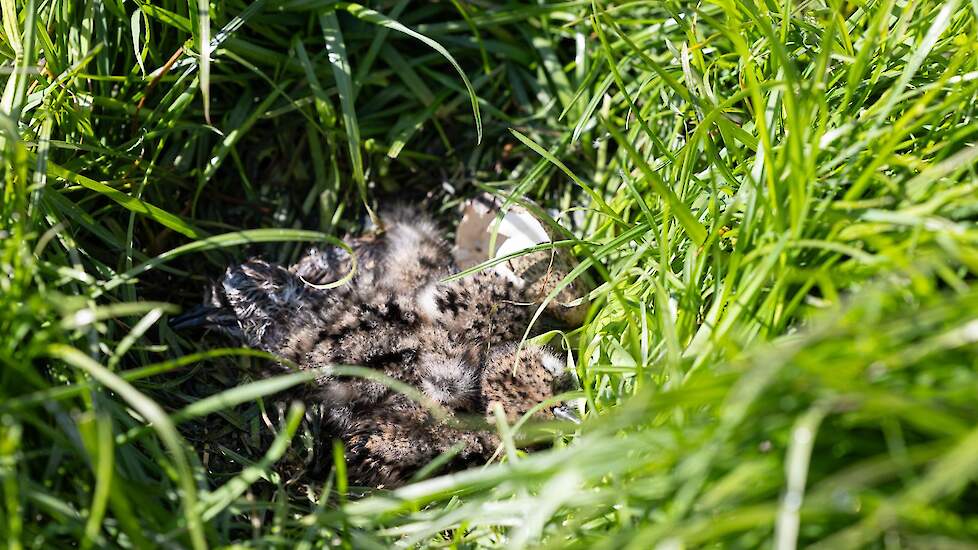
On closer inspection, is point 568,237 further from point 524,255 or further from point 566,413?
point 566,413

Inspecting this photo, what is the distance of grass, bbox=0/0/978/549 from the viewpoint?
1253 millimetres

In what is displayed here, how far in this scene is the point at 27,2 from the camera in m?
1.87

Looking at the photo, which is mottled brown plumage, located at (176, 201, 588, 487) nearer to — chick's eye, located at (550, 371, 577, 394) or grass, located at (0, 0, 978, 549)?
chick's eye, located at (550, 371, 577, 394)

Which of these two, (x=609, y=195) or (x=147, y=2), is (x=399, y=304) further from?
(x=147, y=2)

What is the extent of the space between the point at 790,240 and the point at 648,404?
1.66 ft

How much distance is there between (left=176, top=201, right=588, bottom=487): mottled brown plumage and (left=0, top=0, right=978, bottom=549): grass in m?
0.14

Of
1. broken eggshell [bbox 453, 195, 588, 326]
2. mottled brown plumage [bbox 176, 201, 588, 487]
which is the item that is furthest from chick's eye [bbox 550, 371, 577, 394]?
broken eggshell [bbox 453, 195, 588, 326]

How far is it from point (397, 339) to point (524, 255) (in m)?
0.42

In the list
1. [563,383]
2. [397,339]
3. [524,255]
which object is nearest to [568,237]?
[524,255]

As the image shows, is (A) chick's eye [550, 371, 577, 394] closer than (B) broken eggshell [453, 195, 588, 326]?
Yes

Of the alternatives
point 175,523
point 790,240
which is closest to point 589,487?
point 790,240

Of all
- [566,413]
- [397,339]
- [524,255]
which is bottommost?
[566,413]

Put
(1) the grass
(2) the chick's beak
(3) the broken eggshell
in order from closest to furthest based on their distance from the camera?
(1) the grass → (2) the chick's beak → (3) the broken eggshell

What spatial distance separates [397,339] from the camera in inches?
85.4
